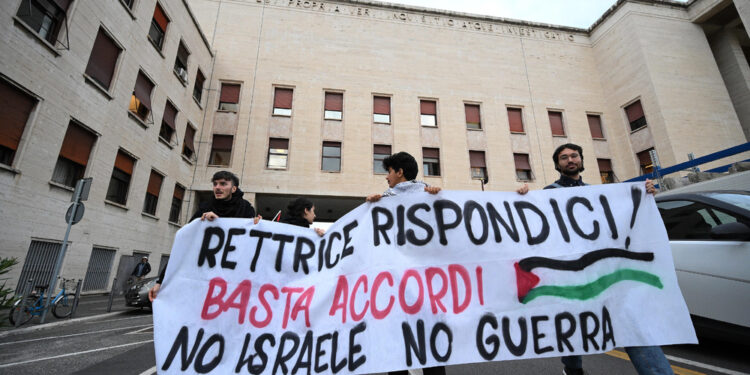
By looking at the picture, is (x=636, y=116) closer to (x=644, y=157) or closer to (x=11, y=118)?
(x=644, y=157)

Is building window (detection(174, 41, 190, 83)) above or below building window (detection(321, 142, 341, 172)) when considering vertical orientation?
above

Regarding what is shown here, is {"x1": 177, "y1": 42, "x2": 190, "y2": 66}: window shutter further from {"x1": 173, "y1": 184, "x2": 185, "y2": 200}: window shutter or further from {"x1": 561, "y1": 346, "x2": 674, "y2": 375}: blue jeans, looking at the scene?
{"x1": 561, "y1": 346, "x2": 674, "y2": 375}: blue jeans

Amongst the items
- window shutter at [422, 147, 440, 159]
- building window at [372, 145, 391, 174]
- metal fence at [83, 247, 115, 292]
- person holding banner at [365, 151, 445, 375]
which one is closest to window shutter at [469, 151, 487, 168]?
window shutter at [422, 147, 440, 159]

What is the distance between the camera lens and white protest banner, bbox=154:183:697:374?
2201 millimetres

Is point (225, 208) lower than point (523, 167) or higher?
lower

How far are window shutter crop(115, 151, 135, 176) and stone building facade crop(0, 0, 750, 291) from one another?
229 mm

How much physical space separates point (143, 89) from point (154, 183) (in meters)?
3.93

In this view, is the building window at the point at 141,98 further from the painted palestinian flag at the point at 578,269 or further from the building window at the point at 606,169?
the building window at the point at 606,169

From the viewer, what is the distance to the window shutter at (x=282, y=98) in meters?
17.4

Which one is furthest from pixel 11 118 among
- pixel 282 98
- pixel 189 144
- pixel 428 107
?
pixel 428 107

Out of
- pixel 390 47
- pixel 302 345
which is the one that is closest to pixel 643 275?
pixel 302 345

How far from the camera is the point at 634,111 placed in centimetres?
1903

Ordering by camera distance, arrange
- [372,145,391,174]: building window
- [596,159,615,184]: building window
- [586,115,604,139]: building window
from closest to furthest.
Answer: [372,145,391,174]: building window < [596,159,615,184]: building window < [586,115,604,139]: building window

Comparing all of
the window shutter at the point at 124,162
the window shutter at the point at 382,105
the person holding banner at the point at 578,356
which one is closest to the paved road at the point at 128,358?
the person holding banner at the point at 578,356
